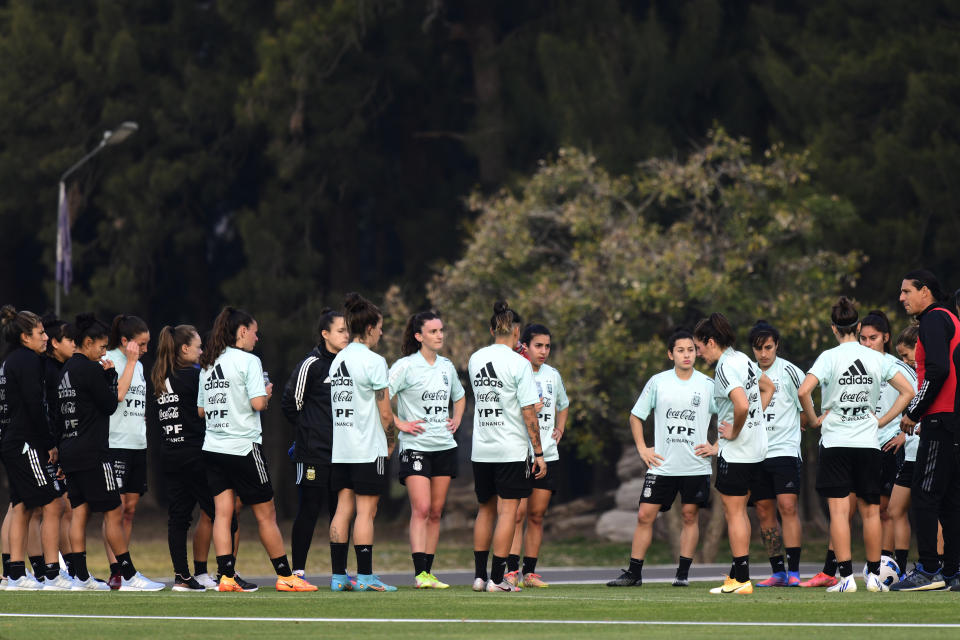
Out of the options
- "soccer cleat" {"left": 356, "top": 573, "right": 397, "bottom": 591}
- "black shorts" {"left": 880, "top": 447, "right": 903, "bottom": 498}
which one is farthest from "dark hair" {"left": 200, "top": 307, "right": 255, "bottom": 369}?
"black shorts" {"left": 880, "top": 447, "right": 903, "bottom": 498}

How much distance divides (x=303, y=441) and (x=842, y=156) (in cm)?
1547

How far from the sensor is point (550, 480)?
45.9 feet

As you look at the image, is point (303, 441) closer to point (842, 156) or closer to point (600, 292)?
point (600, 292)

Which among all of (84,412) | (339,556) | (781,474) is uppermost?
(84,412)

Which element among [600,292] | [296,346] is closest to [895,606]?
[600,292]

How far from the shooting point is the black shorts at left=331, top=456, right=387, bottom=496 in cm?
1262

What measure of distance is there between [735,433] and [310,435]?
3586 millimetres

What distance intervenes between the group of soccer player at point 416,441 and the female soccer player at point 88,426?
0.02 metres

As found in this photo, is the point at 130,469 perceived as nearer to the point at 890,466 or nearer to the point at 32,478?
the point at 32,478

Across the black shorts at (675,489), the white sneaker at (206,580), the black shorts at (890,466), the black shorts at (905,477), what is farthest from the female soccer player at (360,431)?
the black shorts at (890,466)

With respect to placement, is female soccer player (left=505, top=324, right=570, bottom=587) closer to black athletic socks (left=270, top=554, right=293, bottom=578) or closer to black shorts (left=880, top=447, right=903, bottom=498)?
black athletic socks (left=270, top=554, right=293, bottom=578)

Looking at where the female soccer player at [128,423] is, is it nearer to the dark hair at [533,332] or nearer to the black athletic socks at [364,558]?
the black athletic socks at [364,558]

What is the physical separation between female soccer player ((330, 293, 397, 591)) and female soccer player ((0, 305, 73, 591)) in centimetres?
252

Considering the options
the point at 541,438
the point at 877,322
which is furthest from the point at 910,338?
the point at 541,438
